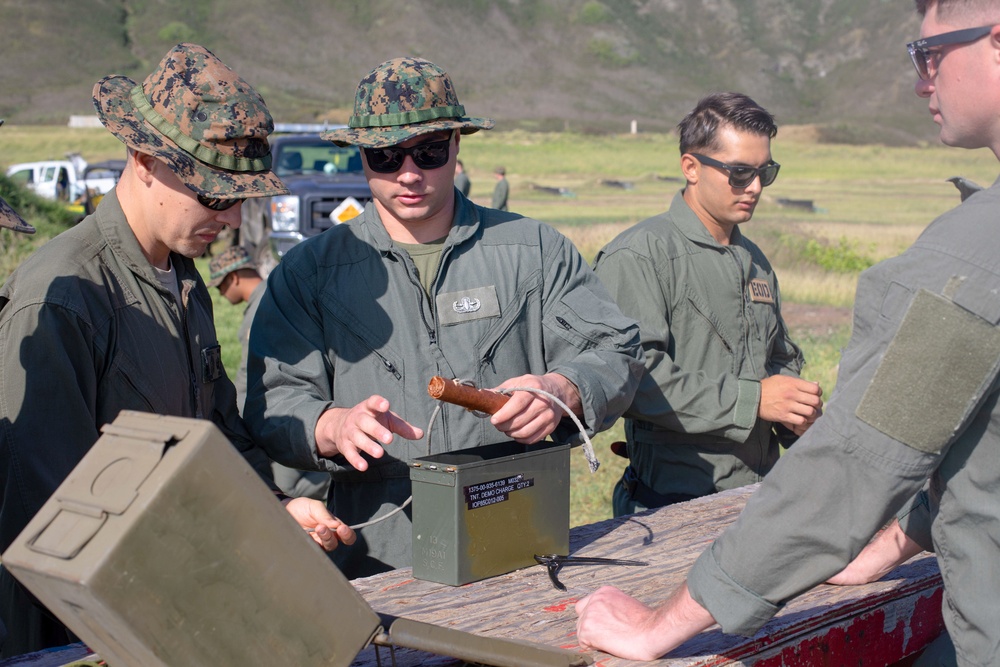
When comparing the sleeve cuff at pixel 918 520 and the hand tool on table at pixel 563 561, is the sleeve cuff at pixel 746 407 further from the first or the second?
the sleeve cuff at pixel 918 520

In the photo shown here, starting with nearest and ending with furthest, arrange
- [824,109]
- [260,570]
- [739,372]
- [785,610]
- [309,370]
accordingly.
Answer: [260,570]
[785,610]
[309,370]
[739,372]
[824,109]

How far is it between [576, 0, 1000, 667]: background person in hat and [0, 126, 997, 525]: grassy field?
522cm

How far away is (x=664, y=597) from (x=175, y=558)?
1.36 meters

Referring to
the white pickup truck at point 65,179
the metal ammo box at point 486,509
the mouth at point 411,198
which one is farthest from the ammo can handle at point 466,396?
the white pickup truck at point 65,179

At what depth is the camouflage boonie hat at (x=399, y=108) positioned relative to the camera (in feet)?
Answer: 10.8

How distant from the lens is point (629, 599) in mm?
2398

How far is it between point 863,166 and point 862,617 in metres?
59.9

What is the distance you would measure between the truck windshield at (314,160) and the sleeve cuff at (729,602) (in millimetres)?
13436

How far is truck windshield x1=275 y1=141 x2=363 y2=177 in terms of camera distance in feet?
49.5

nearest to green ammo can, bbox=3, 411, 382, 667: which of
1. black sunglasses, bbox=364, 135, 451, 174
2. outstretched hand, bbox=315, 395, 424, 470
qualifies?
outstretched hand, bbox=315, 395, 424, 470

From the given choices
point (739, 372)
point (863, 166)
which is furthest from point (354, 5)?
point (739, 372)

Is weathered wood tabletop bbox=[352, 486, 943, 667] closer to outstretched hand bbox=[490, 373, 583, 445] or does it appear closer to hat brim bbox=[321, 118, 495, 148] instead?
outstretched hand bbox=[490, 373, 583, 445]

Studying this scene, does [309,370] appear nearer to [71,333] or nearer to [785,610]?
[71,333]

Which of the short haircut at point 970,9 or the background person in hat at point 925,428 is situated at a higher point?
the short haircut at point 970,9
